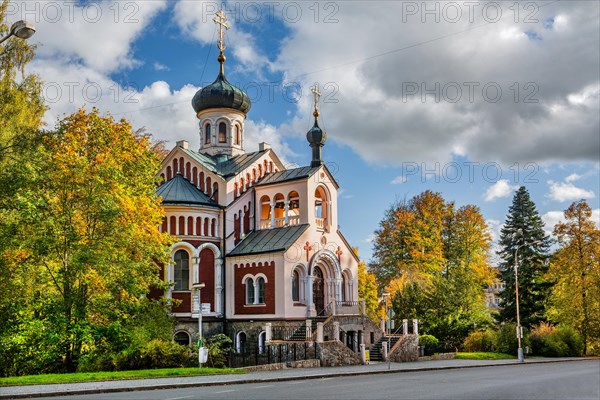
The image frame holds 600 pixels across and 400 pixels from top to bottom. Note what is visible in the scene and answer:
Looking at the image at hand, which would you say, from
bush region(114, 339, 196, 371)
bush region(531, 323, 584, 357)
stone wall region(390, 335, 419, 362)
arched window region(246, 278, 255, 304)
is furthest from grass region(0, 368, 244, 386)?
bush region(531, 323, 584, 357)

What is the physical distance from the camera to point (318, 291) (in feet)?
114

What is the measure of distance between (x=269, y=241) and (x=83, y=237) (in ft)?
38.2

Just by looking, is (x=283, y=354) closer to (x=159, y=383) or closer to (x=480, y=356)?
(x=159, y=383)

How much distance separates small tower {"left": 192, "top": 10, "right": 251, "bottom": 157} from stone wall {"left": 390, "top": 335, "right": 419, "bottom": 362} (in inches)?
628

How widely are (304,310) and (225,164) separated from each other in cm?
1077

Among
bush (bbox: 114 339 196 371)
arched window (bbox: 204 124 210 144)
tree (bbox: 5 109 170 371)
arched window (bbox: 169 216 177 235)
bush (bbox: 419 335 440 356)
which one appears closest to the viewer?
tree (bbox: 5 109 170 371)

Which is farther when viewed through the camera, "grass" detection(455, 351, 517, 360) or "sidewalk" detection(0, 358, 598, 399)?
"grass" detection(455, 351, 517, 360)

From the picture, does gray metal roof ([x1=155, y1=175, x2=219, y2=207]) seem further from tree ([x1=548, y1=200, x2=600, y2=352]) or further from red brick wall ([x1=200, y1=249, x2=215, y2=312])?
tree ([x1=548, y1=200, x2=600, y2=352])

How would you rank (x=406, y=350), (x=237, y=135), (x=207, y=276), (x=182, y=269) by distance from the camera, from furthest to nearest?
(x=237, y=135) < (x=207, y=276) < (x=182, y=269) < (x=406, y=350)

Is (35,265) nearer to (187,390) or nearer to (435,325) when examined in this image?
(187,390)

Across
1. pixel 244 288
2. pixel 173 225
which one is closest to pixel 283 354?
pixel 244 288

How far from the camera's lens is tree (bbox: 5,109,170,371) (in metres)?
22.9

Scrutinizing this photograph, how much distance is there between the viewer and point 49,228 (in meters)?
23.1

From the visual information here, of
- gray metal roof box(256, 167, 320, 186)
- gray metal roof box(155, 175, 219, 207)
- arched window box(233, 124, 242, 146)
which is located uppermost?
arched window box(233, 124, 242, 146)
